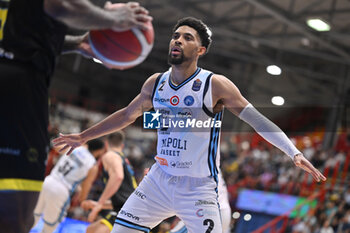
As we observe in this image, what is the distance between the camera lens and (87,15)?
235cm

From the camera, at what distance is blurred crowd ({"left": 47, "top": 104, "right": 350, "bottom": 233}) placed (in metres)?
10.9

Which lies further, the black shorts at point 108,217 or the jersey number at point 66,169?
the jersey number at point 66,169

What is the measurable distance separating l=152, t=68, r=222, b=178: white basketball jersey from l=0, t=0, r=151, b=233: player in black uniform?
110 centimetres

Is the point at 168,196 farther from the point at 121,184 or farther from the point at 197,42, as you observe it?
the point at 121,184

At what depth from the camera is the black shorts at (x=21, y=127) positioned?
7.50 feet

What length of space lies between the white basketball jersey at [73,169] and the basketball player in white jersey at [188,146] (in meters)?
3.00

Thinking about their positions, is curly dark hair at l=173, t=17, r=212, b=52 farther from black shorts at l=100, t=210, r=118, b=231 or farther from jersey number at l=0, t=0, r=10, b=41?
black shorts at l=100, t=210, r=118, b=231

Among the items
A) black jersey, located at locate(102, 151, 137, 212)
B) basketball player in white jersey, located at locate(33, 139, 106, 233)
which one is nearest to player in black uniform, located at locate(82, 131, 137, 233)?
black jersey, located at locate(102, 151, 137, 212)

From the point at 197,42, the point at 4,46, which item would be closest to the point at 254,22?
the point at 197,42

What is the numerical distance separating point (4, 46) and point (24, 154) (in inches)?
21.5

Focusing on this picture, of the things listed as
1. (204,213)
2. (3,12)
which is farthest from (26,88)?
(204,213)

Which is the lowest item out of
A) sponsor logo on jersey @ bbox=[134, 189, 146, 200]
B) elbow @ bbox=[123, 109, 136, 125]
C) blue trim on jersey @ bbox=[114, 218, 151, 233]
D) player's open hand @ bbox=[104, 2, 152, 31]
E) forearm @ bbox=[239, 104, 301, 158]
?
blue trim on jersey @ bbox=[114, 218, 151, 233]

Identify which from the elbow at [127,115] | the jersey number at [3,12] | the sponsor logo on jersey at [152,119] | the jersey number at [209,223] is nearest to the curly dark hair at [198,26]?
the sponsor logo on jersey at [152,119]

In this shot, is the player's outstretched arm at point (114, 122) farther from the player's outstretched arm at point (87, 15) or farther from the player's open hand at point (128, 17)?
the player's outstretched arm at point (87, 15)
